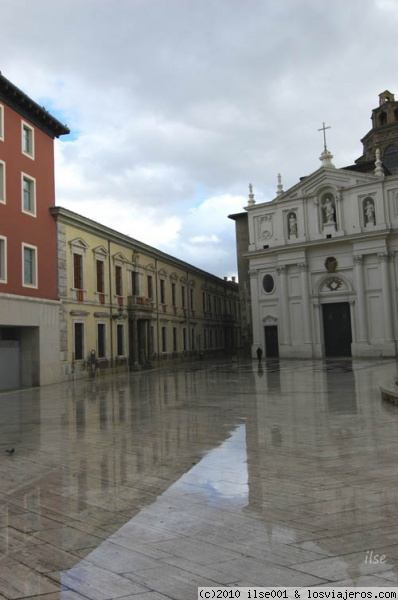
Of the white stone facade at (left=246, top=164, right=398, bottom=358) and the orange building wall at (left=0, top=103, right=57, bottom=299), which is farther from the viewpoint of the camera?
the white stone facade at (left=246, top=164, right=398, bottom=358)

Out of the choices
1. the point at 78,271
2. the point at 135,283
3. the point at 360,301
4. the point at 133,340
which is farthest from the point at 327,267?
the point at 78,271

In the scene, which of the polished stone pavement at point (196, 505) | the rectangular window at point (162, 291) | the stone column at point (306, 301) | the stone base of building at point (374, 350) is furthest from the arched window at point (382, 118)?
the polished stone pavement at point (196, 505)

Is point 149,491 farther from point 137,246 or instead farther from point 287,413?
point 137,246

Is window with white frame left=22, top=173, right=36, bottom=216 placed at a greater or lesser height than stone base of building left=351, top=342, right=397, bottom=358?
greater

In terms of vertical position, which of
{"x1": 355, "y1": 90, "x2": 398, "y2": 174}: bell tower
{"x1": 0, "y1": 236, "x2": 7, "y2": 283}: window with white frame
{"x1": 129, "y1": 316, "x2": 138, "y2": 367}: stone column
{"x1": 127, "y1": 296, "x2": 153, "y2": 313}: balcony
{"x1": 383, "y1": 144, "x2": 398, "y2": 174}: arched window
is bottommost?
{"x1": 129, "y1": 316, "x2": 138, "y2": 367}: stone column

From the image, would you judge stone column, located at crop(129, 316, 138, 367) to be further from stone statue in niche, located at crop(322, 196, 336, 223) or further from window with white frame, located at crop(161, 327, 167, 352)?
stone statue in niche, located at crop(322, 196, 336, 223)

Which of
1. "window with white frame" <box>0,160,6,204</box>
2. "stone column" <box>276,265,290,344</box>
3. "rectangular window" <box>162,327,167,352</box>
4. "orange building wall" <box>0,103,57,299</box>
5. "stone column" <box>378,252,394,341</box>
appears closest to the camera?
"window with white frame" <box>0,160,6,204</box>

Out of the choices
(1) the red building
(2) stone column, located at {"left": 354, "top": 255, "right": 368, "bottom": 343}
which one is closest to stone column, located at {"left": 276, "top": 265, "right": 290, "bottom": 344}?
(2) stone column, located at {"left": 354, "top": 255, "right": 368, "bottom": 343}

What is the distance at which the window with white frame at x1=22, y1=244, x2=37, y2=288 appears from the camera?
24.1m

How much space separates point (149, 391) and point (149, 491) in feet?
43.9

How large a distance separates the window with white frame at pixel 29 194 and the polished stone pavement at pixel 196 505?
15.8m

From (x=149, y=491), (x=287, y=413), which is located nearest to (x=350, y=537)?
(x=149, y=491)

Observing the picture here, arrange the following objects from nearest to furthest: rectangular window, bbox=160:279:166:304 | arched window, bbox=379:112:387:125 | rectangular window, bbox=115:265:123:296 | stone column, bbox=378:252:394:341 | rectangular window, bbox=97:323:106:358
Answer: rectangular window, bbox=97:323:106:358 → rectangular window, bbox=115:265:123:296 → stone column, bbox=378:252:394:341 → rectangular window, bbox=160:279:166:304 → arched window, bbox=379:112:387:125

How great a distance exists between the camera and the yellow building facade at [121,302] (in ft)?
91.7
